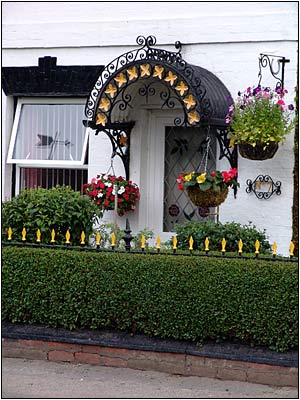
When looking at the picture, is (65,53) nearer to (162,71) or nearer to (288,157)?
(162,71)

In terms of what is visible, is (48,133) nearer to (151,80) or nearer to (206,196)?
(151,80)

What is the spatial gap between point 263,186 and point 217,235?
106 centimetres

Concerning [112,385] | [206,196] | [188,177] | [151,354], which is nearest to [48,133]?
[188,177]

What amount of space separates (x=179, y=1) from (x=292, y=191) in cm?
263

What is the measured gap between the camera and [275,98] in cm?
938

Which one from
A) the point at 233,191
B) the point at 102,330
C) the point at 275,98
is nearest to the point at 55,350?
the point at 102,330

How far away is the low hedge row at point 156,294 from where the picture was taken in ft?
24.4

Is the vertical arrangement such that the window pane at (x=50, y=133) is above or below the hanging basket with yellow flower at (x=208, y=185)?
above

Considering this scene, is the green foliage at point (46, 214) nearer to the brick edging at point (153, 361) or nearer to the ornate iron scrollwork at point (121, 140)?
the brick edging at point (153, 361)

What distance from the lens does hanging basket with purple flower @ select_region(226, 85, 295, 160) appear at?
9117 mm

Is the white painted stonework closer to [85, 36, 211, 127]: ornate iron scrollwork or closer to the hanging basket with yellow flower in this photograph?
[85, 36, 211, 127]: ornate iron scrollwork

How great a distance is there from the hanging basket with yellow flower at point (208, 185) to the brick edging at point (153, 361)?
2107mm

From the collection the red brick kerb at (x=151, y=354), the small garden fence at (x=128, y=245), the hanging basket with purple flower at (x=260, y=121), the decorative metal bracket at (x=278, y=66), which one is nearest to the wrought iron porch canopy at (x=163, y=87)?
the hanging basket with purple flower at (x=260, y=121)

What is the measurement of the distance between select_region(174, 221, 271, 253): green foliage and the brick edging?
146 cm
